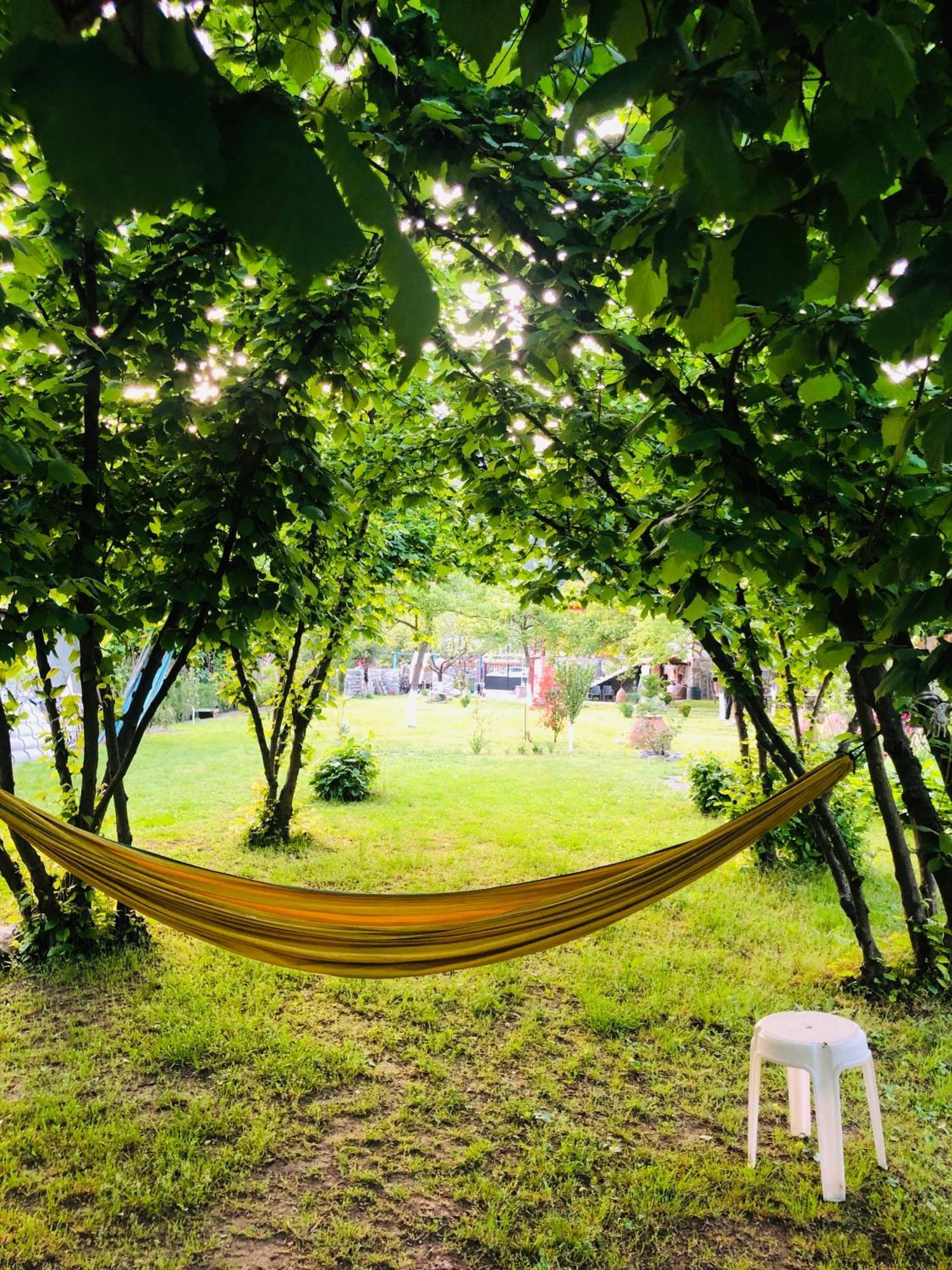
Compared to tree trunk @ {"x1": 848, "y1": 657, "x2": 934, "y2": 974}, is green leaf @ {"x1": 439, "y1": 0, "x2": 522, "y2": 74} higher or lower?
higher

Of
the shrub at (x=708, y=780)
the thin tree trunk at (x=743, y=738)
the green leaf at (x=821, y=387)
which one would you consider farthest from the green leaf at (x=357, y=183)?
the shrub at (x=708, y=780)

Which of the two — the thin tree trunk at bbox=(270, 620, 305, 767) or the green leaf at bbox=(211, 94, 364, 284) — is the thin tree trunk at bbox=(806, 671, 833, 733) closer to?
the thin tree trunk at bbox=(270, 620, 305, 767)

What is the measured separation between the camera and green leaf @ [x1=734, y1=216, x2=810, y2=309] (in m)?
0.42

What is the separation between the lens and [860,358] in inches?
44.8

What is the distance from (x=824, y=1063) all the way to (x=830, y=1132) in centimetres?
17

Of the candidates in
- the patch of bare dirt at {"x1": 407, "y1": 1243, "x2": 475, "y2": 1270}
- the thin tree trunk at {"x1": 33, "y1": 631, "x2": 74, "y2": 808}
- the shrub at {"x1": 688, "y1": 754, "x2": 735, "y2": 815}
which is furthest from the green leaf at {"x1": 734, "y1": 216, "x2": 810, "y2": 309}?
the shrub at {"x1": 688, "y1": 754, "x2": 735, "y2": 815}

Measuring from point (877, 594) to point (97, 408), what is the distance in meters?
2.21

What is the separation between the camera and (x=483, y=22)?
309mm

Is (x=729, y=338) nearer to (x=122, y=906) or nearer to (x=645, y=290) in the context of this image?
(x=645, y=290)

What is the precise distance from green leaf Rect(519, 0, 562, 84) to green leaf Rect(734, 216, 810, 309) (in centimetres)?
15

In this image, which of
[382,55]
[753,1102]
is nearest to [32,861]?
[753,1102]

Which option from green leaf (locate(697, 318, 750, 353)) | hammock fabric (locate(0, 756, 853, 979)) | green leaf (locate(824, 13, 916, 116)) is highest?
green leaf (locate(697, 318, 750, 353))

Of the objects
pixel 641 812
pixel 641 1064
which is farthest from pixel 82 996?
pixel 641 812

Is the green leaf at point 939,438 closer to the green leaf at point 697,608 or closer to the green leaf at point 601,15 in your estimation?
the green leaf at point 601,15
